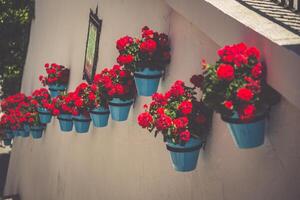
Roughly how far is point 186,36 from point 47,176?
25.1ft

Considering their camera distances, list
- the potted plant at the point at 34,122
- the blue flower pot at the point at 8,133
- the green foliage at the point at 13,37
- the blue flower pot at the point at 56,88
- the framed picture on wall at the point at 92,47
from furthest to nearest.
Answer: the green foliage at the point at 13,37 < the blue flower pot at the point at 8,133 < the potted plant at the point at 34,122 < the blue flower pot at the point at 56,88 < the framed picture on wall at the point at 92,47

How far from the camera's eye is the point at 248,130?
3047 mm

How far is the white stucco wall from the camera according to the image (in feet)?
10.2

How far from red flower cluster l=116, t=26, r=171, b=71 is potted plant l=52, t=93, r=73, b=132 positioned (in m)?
1.89

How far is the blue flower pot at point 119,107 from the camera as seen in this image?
5.32 m

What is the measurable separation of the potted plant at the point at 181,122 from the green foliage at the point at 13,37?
10845 mm

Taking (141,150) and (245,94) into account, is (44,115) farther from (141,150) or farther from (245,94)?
(245,94)

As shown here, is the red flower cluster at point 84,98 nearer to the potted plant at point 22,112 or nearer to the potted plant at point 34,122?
the potted plant at point 34,122

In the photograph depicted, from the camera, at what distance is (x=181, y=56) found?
4.51m

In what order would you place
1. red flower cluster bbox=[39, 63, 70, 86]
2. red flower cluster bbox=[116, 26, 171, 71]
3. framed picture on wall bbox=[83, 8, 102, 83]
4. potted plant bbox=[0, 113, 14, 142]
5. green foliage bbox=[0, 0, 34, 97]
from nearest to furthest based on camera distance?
red flower cluster bbox=[116, 26, 171, 71], framed picture on wall bbox=[83, 8, 102, 83], red flower cluster bbox=[39, 63, 70, 86], potted plant bbox=[0, 113, 14, 142], green foliage bbox=[0, 0, 34, 97]

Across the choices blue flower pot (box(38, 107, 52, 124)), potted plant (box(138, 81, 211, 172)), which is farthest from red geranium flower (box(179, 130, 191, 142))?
blue flower pot (box(38, 107, 52, 124))

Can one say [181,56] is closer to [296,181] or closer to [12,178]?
[296,181]

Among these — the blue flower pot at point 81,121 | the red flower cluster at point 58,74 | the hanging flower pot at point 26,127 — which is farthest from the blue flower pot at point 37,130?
the blue flower pot at point 81,121

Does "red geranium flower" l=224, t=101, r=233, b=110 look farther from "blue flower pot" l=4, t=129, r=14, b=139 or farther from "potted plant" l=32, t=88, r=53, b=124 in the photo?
"blue flower pot" l=4, t=129, r=14, b=139
